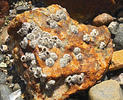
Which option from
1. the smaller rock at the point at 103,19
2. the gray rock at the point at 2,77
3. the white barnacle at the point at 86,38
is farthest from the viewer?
the smaller rock at the point at 103,19

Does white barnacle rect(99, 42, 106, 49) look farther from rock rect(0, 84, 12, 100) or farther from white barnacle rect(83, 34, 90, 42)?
rock rect(0, 84, 12, 100)

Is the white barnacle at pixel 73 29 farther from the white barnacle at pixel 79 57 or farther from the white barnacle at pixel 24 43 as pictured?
the white barnacle at pixel 24 43

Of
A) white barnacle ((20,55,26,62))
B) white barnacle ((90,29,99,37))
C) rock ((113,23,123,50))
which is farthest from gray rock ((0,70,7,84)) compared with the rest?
rock ((113,23,123,50))

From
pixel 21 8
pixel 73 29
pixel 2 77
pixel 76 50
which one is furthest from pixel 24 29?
pixel 21 8

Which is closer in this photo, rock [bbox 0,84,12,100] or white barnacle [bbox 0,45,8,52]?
rock [bbox 0,84,12,100]

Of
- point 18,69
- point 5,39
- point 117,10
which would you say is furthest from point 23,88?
point 117,10

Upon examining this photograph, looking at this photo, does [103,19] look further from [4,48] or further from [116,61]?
[4,48]

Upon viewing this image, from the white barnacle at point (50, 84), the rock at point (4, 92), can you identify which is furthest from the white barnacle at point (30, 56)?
the rock at point (4, 92)
